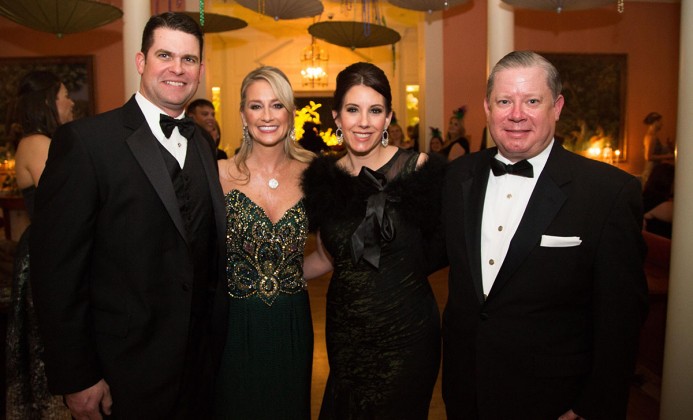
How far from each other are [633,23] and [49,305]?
10.2 meters

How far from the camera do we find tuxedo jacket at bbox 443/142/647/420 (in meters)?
1.61

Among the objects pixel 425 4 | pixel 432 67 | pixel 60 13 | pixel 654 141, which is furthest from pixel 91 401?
pixel 654 141

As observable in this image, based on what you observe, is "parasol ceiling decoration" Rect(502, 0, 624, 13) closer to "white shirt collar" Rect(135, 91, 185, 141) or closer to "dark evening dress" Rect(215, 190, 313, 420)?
"dark evening dress" Rect(215, 190, 313, 420)

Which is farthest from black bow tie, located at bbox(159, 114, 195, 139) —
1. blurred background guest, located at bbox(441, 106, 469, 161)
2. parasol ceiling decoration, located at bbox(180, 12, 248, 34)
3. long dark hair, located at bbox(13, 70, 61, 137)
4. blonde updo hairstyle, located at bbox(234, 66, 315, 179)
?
blurred background guest, located at bbox(441, 106, 469, 161)

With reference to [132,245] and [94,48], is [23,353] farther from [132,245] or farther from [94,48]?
[94,48]

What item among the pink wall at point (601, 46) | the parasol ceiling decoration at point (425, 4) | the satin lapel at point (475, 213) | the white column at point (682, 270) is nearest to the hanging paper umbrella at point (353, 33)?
the parasol ceiling decoration at point (425, 4)

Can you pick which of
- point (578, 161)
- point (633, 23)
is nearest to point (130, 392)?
point (578, 161)

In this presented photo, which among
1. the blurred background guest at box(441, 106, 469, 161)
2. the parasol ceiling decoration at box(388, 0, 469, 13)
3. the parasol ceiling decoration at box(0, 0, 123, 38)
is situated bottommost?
the blurred background guest at box(441, 106, 469, 161)

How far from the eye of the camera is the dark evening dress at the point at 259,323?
2230 millimetres

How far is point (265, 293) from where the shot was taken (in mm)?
2236

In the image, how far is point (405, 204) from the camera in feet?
7.02

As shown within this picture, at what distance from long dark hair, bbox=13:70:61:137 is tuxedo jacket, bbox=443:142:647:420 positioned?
226cm

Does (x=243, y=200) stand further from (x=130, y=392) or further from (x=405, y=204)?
(x=130, y=392)

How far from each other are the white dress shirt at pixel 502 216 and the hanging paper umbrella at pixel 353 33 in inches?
201
